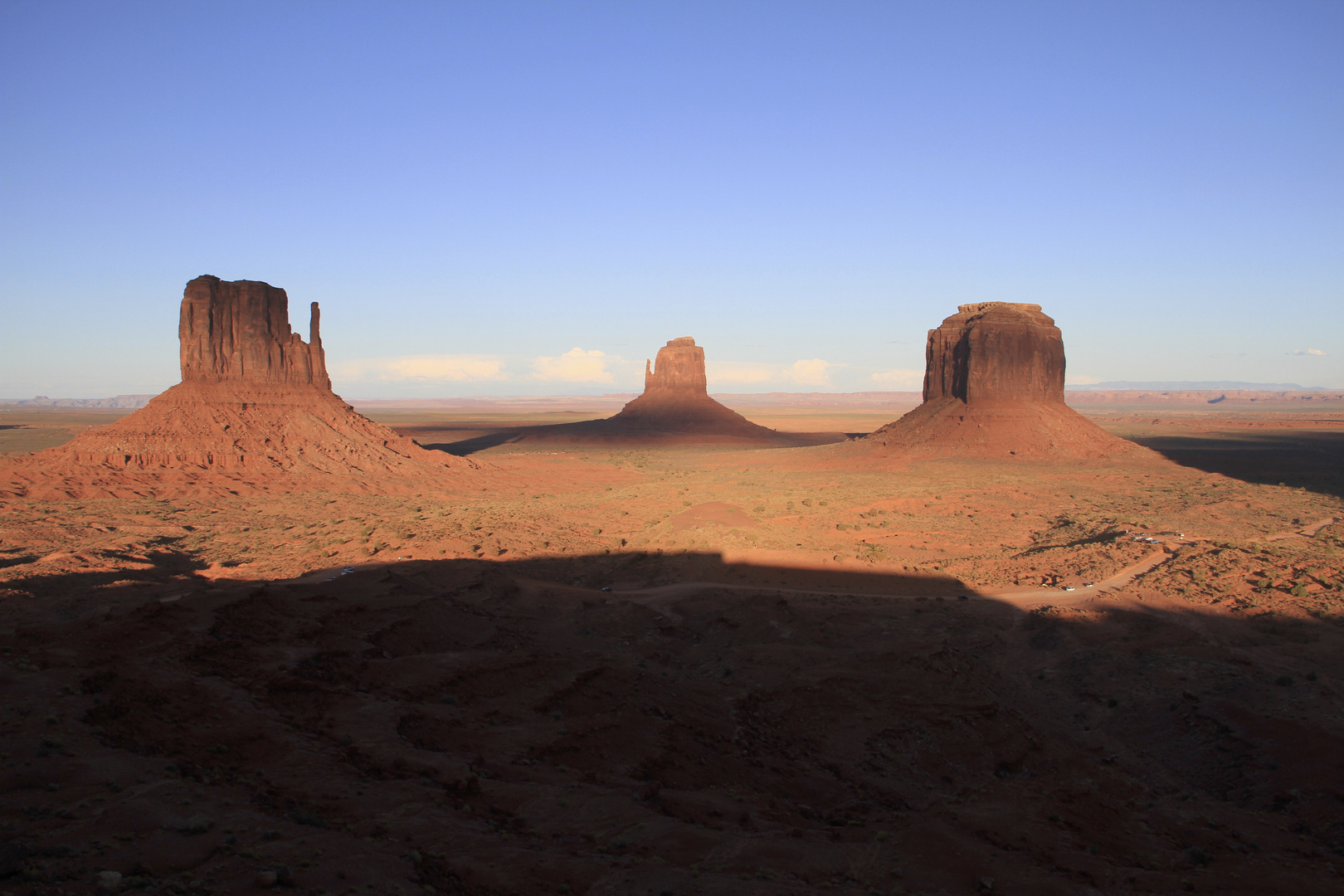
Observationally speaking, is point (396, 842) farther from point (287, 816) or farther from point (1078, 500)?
point (1078, 500)

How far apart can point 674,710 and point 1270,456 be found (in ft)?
241

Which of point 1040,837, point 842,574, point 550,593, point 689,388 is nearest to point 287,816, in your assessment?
point 1040,837

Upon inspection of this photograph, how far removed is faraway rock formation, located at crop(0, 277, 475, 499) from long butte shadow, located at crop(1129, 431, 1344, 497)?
53179mm

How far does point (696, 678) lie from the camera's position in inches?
606

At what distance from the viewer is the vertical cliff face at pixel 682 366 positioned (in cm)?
10762

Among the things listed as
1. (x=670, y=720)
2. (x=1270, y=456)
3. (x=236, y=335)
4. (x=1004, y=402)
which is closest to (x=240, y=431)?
(x=236, y=335)

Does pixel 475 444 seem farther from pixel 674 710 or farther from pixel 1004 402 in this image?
pixel 674 710

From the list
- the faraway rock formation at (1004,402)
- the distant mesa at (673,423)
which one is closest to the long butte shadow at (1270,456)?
the faraway rock formation at (1004,402)

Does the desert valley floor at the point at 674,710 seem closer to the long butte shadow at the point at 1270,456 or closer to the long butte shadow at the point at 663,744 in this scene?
the long butte shadow at the point at 663,744

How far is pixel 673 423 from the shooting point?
10075 cm

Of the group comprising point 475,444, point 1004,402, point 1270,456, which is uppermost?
point 1004,402

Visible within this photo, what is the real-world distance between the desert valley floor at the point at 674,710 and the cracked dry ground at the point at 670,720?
65 millimetres

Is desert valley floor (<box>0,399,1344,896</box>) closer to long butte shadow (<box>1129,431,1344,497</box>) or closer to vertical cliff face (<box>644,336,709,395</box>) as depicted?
long butte shadow (<box>1129,431,1344,497</box>)

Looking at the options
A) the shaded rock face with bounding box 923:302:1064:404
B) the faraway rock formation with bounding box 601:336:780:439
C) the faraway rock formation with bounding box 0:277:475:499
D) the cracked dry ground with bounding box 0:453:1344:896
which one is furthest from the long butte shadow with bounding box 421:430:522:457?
the cracked dry ground with bounding box 0:453:1344:896
